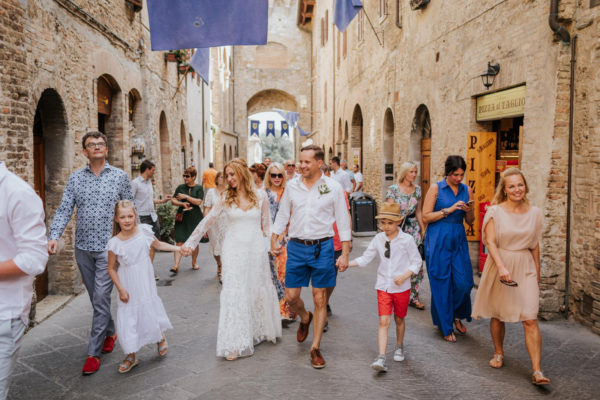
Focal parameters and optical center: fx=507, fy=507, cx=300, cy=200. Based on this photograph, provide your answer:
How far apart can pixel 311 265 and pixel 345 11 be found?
9.46 meters

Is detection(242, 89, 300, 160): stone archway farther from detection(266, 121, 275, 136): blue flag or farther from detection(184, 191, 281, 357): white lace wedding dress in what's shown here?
detection(184, 191, 281, 357): white lace wedding dress

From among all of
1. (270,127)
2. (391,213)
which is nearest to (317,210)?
(391,213)

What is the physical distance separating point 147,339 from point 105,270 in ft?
2.28

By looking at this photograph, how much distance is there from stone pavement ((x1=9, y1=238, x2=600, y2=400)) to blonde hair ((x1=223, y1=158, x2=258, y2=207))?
1.35m

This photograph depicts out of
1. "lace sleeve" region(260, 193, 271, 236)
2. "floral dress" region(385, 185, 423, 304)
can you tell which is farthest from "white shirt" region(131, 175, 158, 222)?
"floral dress" region(385, 185, 423, 304)

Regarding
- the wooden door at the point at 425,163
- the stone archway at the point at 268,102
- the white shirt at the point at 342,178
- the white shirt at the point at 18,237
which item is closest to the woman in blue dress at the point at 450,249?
the white shirt at the point at 18,237

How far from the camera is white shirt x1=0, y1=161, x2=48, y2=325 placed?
229 centimetres

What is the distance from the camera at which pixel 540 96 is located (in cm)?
586

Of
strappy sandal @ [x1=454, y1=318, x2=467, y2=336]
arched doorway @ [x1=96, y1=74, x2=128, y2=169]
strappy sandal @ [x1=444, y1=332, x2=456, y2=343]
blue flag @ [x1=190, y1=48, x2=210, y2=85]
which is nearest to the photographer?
strappy sandal @ [x1=444, y1=332, x2=456, y2=343]

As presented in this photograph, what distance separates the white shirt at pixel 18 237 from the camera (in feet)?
7.52

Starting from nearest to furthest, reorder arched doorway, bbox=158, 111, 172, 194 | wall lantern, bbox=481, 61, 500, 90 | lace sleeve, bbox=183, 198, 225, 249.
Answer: lace sleeve, bbox=183, 198, 225, 249, wall lantern, bbox=481, 61, 500, 90, arched doorway, bbox=158, 111, 172, 194

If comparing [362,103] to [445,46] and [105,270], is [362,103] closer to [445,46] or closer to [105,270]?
[445,46]

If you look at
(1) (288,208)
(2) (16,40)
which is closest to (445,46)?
Result: (1) (288,208)

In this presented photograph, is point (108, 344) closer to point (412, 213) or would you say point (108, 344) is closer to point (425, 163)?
point (412, 213)
